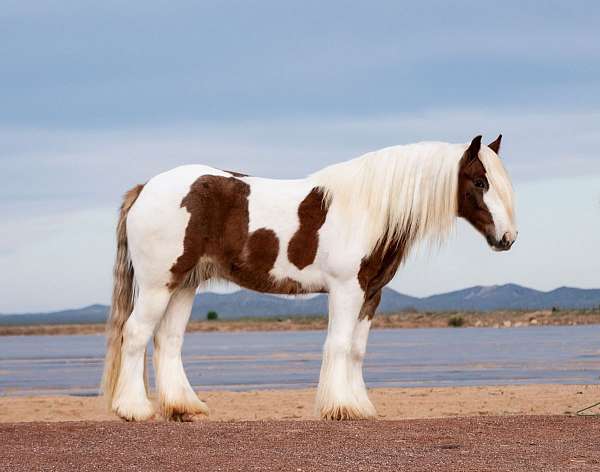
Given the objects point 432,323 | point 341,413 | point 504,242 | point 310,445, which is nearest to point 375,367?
point 341,413

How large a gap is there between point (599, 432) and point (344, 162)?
11.5 feet

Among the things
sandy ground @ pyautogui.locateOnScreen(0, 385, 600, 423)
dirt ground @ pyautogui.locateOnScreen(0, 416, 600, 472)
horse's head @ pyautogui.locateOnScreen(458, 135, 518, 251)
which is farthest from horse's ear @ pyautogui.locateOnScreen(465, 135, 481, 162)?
sandy ground @ pyautogui.locateOnScreen(0, 385, 600, 423)

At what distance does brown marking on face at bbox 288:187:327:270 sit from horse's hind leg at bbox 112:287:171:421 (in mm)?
1311

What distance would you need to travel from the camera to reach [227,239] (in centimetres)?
1038

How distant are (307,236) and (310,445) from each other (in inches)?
93.7

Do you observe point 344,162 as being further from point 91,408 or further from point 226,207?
point 91,408

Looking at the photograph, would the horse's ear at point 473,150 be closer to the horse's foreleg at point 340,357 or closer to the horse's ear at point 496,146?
the horse's ear at point 496,146

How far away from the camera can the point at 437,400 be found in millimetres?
18562

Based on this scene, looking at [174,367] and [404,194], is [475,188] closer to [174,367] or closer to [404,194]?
[404,194]

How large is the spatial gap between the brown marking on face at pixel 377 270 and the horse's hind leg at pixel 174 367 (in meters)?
1.83

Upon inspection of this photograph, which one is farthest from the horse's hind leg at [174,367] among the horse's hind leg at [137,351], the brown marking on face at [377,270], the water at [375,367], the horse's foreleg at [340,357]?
the water at [375,367]

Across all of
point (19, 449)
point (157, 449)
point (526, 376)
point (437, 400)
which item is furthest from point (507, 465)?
point (526, 376)

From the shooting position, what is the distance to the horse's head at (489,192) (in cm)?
997

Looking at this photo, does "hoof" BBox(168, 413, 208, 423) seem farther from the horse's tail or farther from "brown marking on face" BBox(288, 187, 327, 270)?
"brown marking on face" BBox(288, 187, 327, 270)
